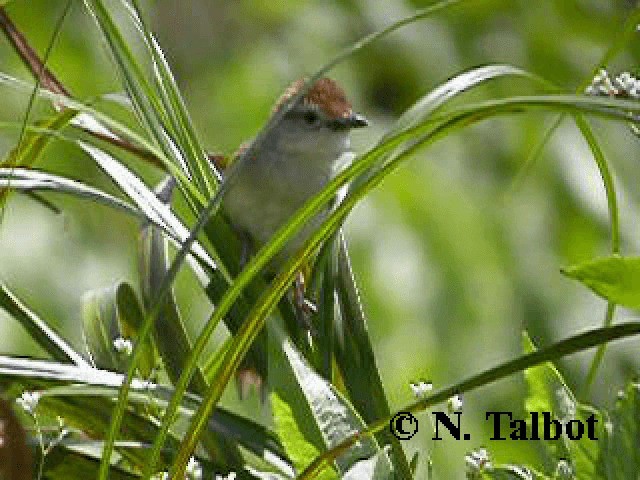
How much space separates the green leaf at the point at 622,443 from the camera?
0.89 meters

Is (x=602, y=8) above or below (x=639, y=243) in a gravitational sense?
above

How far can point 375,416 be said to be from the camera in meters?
1.02

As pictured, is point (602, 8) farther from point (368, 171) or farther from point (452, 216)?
point (368, 171)

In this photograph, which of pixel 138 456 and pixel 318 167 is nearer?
pixel 138 456

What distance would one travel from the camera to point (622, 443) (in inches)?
35.3

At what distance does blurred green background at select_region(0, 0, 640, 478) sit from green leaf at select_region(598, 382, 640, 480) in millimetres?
578

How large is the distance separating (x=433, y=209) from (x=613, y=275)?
153cm

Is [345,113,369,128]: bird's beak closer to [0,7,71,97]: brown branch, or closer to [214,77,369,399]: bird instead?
[214,77,369,399]: bird

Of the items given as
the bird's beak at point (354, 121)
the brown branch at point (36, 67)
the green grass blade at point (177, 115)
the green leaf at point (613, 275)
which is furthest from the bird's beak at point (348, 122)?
the green leaf at point (613, 275)

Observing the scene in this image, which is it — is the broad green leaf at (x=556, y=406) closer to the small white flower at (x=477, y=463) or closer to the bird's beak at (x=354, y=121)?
the small white flower at (x=477, y=463)

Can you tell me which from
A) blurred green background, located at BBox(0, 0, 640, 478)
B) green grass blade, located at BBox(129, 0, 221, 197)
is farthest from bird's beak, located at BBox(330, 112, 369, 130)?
green grass blade, located at BBox(129, 0, 221, 197)

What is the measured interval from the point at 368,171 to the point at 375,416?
0.18m

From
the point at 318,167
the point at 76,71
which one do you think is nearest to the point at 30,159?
the point at 318,167

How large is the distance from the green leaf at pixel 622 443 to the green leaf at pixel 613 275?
0.39 ft
